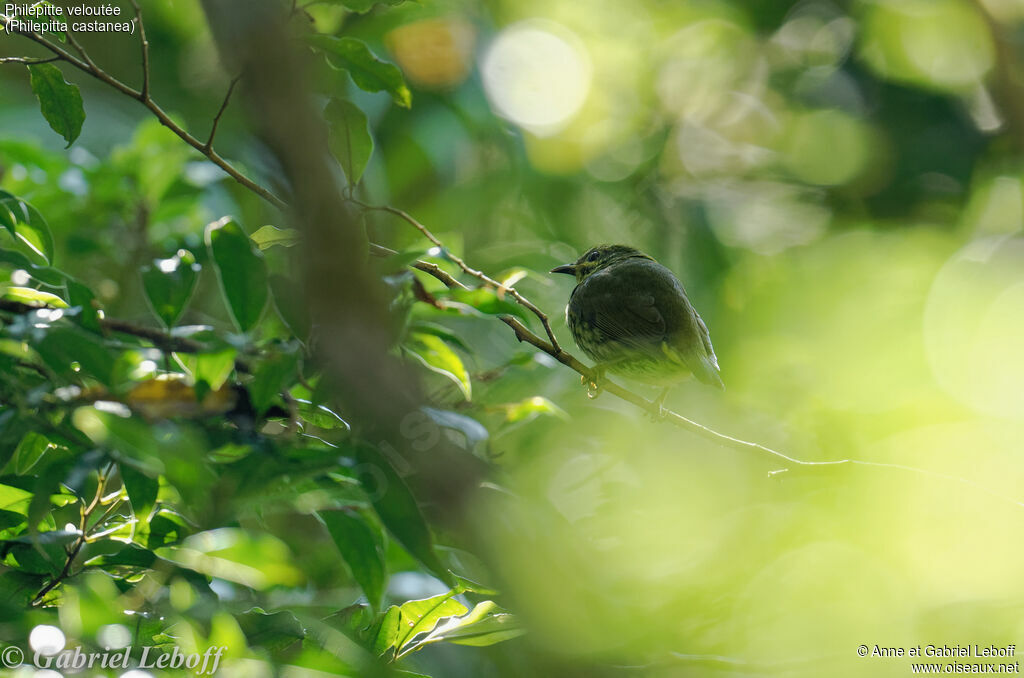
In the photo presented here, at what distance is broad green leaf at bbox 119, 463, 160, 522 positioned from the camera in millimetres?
881

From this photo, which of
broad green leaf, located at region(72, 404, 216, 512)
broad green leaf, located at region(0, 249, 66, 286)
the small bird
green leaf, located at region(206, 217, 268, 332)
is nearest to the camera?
broad green leaf, located at region(72, 404, 216, 512)

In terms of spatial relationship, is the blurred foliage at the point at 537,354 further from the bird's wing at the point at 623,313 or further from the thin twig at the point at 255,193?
the bird's wing at the point at 623,313

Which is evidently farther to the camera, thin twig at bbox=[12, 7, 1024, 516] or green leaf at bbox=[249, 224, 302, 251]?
green leaf at bbox=[249, 224, 302, 251]

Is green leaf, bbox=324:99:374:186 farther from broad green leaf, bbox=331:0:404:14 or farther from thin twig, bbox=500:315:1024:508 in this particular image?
thin twig, bbox=500:315:1024:508

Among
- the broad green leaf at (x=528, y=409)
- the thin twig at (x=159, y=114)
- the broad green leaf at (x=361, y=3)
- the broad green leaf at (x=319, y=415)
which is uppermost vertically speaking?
the broad green leaf at (x=361, y=3)

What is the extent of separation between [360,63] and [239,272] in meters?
0.44

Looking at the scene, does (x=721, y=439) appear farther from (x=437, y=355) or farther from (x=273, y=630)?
(x=273, y=630)

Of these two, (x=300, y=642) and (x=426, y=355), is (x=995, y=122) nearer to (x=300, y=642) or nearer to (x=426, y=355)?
(x=426, y=355)

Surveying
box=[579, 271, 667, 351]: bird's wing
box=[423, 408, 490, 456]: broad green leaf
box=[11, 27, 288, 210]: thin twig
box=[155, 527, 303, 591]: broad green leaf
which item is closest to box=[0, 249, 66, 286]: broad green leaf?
box=[11, 27, 288, 210]: thin twig

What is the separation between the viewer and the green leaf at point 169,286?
1.00 meters

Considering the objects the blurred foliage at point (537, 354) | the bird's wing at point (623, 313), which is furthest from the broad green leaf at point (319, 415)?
the bird's wing at point (623, 313)

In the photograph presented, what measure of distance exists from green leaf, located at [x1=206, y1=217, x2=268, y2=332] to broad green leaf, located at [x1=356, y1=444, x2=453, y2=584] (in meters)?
0.26

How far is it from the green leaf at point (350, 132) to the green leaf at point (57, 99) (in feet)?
1.17

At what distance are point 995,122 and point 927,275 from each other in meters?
1.07
